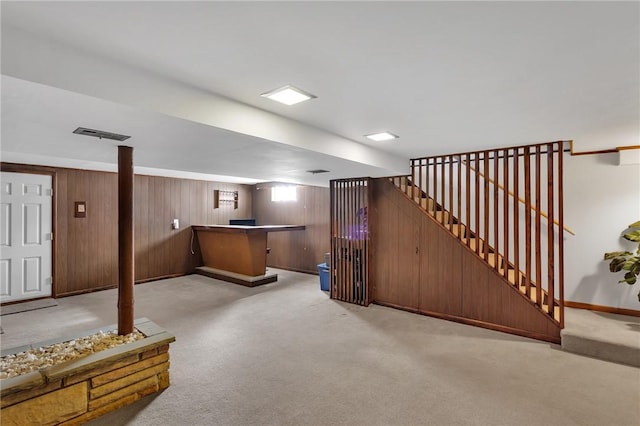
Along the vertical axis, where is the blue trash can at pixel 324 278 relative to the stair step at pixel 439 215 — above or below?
below

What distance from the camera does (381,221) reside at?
497 cm

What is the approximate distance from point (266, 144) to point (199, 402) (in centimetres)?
211

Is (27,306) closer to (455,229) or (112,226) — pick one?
(112,226)

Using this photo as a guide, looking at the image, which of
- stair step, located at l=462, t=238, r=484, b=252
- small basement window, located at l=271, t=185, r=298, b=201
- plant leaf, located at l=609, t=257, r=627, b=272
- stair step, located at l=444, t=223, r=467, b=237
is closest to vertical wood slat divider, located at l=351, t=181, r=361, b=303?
stair step, located at l=444, t=223, r=467, b=237

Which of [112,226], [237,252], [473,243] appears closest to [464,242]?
[473,243]

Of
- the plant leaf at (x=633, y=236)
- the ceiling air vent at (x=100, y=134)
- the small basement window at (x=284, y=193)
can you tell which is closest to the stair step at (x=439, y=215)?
the plant leaf at (x=633, y=236)

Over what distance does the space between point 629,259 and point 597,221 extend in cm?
72

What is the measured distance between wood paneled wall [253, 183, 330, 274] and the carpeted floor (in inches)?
110

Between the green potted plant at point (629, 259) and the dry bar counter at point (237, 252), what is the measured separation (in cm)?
522

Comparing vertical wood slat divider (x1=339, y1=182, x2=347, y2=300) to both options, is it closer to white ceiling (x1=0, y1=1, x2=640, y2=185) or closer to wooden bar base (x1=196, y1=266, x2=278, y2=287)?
wooden bar base (x1=196, y1=266, x2=278, y2=287)

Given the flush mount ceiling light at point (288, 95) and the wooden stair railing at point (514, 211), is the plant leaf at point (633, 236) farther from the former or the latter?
the flush mount ceiling light at point (288, 95)

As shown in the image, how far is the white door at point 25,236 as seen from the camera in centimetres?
486

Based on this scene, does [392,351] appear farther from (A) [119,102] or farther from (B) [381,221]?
(A) [119,102]

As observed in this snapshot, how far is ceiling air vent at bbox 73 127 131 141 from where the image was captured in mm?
2191
